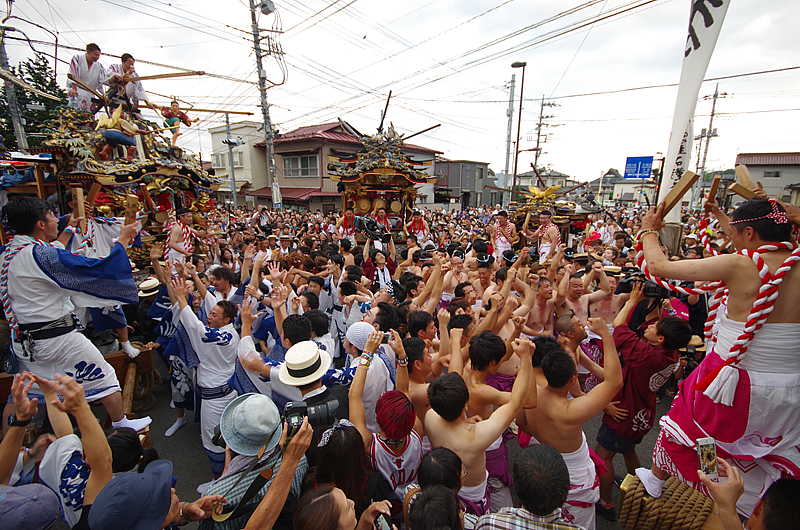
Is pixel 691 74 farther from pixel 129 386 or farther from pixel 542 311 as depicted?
pixel 129 386

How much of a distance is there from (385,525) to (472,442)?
0.67 m

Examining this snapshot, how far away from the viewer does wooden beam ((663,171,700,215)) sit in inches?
83.4

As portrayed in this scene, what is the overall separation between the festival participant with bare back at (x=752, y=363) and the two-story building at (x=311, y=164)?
2121 centimetres

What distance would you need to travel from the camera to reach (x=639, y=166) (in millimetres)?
32625

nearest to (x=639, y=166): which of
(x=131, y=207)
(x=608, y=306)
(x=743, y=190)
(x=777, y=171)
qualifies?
(x=777, y=171)

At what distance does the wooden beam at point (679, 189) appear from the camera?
212 centimetres

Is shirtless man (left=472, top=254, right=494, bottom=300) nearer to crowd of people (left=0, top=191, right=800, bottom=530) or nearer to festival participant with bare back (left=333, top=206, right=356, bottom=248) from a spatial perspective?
crowd of people (left=0, top=191, right=800, bottom=530)

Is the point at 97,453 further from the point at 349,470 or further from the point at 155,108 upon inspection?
the point at 155,108

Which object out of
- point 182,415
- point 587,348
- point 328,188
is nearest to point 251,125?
point 328,188

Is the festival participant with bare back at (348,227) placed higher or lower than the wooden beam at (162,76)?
lower

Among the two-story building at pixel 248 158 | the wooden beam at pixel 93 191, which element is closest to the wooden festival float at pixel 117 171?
the wooden beam at pixel 93 191

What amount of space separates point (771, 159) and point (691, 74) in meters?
42.3

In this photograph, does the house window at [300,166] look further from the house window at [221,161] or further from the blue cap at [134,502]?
the blue cap at [134,502]

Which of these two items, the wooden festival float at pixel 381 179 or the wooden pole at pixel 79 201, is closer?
the wooden pole at pixel 79 201
